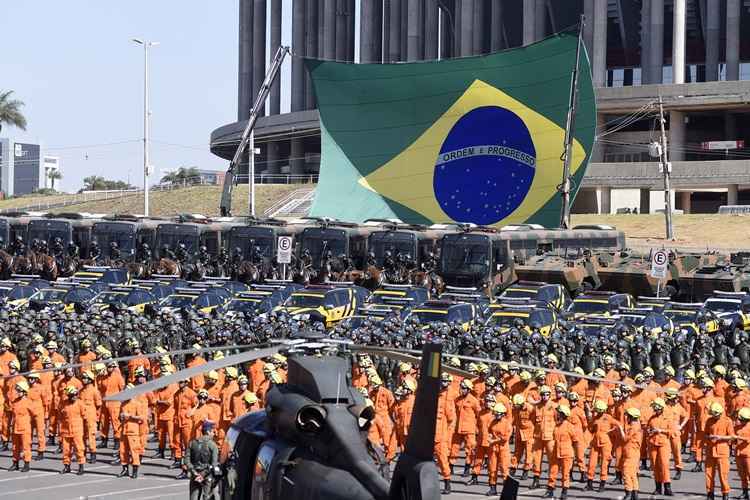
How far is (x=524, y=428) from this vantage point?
18.3m

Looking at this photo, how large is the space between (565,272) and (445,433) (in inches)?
811

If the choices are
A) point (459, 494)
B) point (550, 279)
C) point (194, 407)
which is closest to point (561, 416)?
point (459, 494)

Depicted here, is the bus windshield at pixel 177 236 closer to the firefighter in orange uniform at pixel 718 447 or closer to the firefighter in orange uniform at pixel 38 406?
the firefighter in orange uniform at pixel 38 406

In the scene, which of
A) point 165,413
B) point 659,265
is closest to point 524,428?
point 165,413

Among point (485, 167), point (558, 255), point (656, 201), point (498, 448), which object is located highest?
point (485, 167)

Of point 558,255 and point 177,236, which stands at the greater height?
point 177,236

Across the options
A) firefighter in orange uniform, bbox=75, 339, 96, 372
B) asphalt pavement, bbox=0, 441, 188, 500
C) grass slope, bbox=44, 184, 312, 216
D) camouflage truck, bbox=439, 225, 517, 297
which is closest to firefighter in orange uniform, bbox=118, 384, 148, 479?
asphalt pavement, bbox=0, 441, 188, 500

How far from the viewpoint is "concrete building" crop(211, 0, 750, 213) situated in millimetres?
67812

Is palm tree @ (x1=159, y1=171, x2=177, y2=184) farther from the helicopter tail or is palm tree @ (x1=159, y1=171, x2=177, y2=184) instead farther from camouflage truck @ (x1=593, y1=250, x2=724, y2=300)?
the helicopter tail

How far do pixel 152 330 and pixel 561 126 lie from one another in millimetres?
30693

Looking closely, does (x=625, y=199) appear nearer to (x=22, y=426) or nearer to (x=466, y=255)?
(x=466, y=255)

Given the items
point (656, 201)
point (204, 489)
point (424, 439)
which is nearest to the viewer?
point (424, 439)

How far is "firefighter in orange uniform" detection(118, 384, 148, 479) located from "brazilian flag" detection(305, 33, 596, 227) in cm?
3513

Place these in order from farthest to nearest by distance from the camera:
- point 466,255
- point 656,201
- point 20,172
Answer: point 20,172 → point 656,201 → point 466,255
